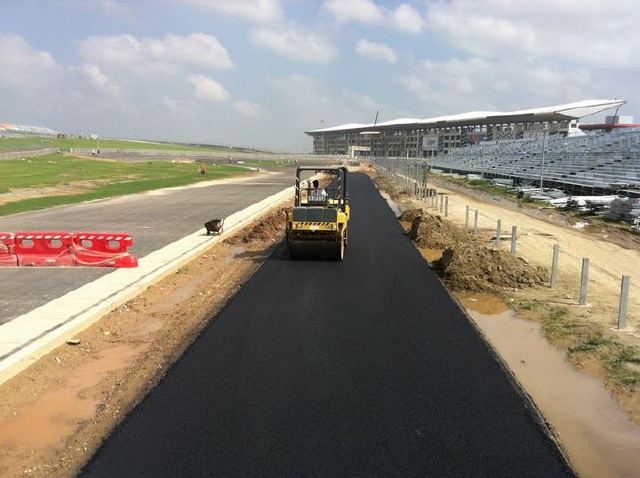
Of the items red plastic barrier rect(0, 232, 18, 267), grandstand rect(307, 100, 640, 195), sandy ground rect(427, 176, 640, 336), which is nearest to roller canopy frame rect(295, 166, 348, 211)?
sandy ground rect(427, 176, 640, 336)

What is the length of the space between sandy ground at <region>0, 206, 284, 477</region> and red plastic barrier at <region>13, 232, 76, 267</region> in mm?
3330

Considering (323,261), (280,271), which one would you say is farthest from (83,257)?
(323,261)

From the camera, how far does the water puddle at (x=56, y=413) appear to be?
5.60 metres

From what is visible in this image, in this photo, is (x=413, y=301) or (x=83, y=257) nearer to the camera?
(x=413, y=301)

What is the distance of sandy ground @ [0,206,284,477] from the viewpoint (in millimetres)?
5363

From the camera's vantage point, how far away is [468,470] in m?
4.95

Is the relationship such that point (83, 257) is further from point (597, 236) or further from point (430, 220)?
point (597, 236)

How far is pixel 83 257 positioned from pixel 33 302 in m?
3.83

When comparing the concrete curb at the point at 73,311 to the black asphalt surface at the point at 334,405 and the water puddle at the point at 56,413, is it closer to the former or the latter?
the water puddle at the point at 56,413

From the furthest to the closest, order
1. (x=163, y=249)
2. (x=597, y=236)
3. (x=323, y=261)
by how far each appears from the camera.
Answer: (x=597, y=236) < (x=163, y=249) < (x=323, y=261)

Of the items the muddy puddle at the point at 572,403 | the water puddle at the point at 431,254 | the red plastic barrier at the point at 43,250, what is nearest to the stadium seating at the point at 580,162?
the water puddle at the point at 431,254

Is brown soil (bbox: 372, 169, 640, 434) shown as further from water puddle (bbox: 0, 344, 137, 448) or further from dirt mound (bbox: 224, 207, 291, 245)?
water puddle (bbox: 0, 344, 137, 448)

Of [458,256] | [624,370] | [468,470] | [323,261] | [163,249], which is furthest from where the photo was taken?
[163,249]

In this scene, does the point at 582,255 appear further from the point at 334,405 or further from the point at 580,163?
the point at 580,163
